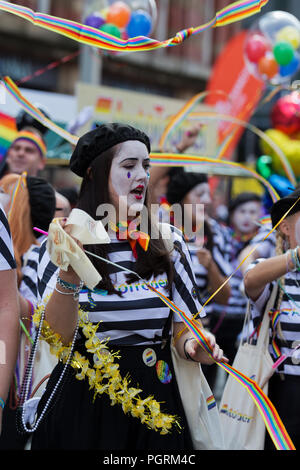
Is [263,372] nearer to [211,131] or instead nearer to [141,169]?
[141,169]

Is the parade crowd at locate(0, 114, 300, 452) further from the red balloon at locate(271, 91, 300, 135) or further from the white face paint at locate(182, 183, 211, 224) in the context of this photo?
the red balloon at locate(271, 91, 300, 135)

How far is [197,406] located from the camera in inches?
94.8

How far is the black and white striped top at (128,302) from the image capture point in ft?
7.86

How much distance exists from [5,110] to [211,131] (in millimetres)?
3017

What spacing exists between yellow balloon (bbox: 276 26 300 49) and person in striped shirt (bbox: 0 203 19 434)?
15.7ft

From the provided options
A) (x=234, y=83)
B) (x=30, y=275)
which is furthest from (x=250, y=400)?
(x=234, y=83)

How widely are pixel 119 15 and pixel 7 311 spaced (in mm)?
4555

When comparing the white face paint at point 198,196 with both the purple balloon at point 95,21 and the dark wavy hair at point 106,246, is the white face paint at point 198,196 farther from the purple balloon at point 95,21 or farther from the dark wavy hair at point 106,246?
the dark wavy hair at point 106,246

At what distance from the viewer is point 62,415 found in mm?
2355

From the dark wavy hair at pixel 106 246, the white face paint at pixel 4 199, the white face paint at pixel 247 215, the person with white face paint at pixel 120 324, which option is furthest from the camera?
the white face paint at pixel 247 215

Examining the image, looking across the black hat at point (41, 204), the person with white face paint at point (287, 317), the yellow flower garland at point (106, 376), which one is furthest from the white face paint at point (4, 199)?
the person with white face paint at point (287, 317)

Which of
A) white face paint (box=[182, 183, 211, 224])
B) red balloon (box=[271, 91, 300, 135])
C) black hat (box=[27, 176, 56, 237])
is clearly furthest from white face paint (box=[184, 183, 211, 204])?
red balloon (box=[271, 91, 300, 135])

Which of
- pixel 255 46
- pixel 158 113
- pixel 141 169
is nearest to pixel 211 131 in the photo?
pixel 158 113

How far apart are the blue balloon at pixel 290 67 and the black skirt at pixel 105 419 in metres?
4.82
